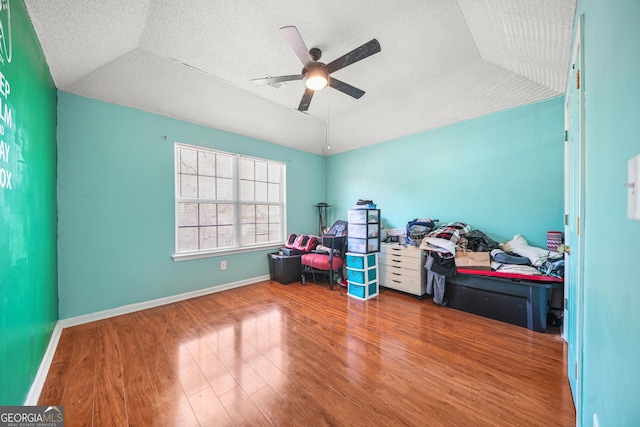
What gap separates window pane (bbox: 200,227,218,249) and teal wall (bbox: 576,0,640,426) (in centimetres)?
394

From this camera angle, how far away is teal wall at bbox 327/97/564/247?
2.68 meters

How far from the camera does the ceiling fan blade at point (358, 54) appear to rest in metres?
1.76

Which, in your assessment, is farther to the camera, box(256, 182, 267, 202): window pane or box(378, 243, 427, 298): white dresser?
box(256, 182, 267, 202): window pane

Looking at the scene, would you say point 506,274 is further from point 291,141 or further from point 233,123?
point 233,123

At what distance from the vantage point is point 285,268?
391cm

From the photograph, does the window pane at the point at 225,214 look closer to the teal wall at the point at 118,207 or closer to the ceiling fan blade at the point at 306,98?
the teal wall at the point at 118,207

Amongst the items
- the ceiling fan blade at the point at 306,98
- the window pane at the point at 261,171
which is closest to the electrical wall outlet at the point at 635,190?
the ceiling fan blade at the point at 306,98

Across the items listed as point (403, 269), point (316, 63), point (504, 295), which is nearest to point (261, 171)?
point (316, 63)

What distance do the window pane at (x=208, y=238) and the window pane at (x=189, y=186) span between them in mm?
540

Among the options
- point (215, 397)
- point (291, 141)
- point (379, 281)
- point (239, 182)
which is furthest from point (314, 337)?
point (291, 141)

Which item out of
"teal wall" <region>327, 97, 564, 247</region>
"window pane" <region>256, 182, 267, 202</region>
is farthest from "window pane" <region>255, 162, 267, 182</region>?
"teal wall" <region>327, 97, 564, 247</region>

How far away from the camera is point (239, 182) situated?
3857mm

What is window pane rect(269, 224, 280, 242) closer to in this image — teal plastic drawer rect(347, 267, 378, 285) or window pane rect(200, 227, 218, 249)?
window pane rect(200, 227, 218, 249)

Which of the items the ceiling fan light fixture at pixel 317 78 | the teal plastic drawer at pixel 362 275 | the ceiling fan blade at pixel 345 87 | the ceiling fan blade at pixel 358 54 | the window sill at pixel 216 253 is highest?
the ceiling fan blade at pixel 358 54
